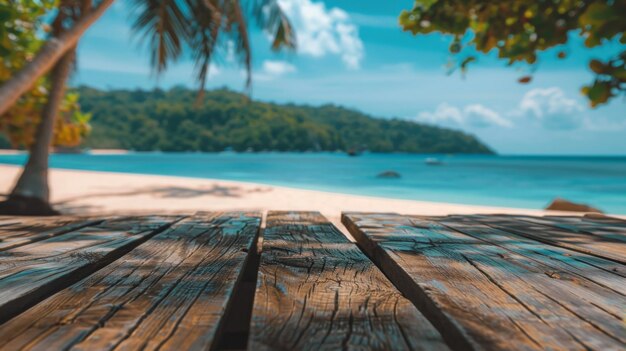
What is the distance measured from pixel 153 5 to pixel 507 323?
685cm

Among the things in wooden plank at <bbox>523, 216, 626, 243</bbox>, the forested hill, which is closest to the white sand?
wooden plank at <bbox>523, 216, 626, 243</bbox>

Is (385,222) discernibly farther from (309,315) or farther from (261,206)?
(261,206)

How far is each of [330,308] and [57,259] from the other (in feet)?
2.92

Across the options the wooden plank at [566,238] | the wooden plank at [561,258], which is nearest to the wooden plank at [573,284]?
the wooden plank at [561,258]

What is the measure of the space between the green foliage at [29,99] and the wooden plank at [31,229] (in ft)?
8.52

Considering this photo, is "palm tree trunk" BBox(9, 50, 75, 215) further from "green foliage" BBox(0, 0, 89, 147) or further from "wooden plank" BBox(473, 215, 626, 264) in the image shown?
"wooden plank" BBox(473, 215, 626, 264)

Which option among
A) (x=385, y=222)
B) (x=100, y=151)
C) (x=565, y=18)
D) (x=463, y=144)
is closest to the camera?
(x=385, y=222)

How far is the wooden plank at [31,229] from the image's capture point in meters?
1.56

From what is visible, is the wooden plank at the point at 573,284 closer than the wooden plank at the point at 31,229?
Yes

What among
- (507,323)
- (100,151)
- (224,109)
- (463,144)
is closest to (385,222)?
(507,323)

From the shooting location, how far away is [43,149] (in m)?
6.00

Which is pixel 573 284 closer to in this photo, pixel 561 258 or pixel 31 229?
pixel 561 258

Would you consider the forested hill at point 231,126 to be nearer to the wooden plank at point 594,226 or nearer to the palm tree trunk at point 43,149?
the palm tree trunk at point 43,149

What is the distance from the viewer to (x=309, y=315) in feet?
2.78
